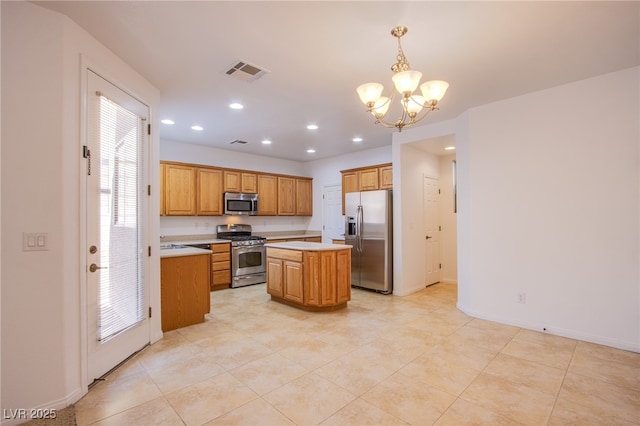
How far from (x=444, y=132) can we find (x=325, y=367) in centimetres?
359

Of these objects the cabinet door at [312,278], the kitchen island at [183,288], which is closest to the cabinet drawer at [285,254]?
the cabinet door at [312,278]

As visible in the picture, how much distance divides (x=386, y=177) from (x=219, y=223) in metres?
3.49

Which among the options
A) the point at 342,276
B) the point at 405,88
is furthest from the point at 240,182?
the point at 405,88

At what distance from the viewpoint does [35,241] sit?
1.99 meters

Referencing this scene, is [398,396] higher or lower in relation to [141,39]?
lower

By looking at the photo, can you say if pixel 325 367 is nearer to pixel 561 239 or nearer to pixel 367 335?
pixel 367 335

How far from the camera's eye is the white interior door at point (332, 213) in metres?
6.96

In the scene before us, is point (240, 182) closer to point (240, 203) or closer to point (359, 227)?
point (240, 203)

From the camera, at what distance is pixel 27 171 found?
1.96 m

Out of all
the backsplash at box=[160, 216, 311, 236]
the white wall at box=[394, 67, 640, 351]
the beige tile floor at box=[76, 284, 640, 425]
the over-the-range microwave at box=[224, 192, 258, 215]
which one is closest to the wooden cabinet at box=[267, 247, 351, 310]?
the beige tile floor at box=[76, 284, 640, 425]

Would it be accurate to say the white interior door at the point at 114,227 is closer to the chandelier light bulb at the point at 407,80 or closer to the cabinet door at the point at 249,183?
the chandelier light bulb at the point at 407,80

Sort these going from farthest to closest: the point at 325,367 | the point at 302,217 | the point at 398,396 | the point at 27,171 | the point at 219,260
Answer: the point at 302,217 < the point at 219,260 < the point at 325,367 < the point at 398,396 < the point at 27,171

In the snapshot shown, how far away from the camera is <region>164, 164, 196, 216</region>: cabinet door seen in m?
5.32

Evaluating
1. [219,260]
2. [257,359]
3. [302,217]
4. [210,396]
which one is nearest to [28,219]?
[210,396]
